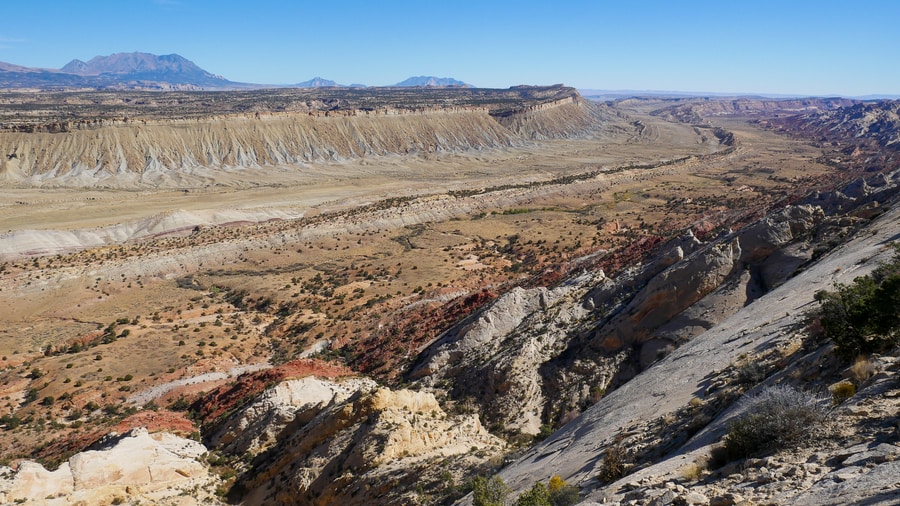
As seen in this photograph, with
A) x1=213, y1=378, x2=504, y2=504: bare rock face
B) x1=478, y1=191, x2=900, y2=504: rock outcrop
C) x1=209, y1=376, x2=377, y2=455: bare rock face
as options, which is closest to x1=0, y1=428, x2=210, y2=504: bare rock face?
x1=209, y1=376, x2=377, y2=455: bare rock face

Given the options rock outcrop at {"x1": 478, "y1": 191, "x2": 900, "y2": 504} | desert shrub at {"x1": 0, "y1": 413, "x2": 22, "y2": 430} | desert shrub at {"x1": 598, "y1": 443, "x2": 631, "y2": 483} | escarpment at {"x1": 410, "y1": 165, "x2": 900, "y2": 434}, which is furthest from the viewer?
desert shrub at {"x1": 0, "y1": 413, "x2": 22, "y2": 430}

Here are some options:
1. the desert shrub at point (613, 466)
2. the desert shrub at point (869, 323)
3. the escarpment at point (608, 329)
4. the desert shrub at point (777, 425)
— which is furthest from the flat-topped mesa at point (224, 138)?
the desert shrub at point (777, 425)

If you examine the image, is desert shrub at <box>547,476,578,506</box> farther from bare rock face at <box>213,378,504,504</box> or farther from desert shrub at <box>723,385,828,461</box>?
bare rock face at <box>213,378,504,504</box>

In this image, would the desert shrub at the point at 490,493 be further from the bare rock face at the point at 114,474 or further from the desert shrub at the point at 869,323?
the bare rock face at the point at 114,474

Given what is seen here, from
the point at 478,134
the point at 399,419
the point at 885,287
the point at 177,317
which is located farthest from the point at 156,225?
the point at 478,134

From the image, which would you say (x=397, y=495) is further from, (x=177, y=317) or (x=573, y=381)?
(x=177, y=317)
